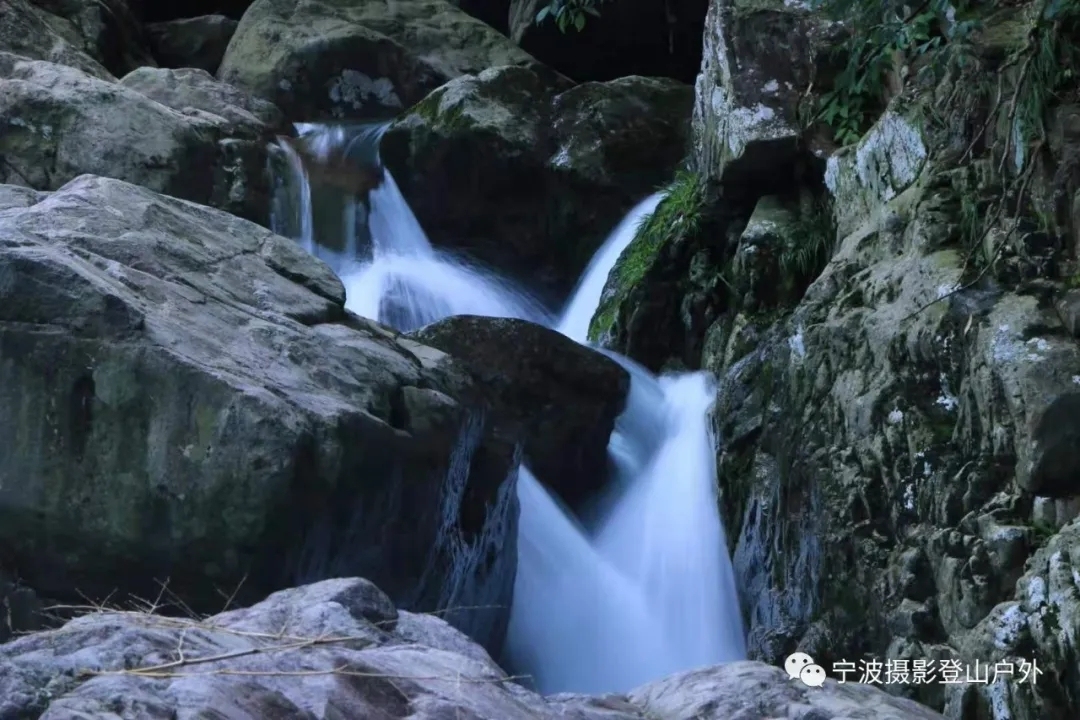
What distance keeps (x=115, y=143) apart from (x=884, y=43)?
17.6 ft

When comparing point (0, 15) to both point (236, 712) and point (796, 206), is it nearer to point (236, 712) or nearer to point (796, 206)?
point (796, 206)

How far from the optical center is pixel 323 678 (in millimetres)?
2615

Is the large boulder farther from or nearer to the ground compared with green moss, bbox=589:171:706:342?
nearer to the ground

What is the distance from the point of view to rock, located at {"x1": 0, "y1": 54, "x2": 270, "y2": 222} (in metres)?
8.80

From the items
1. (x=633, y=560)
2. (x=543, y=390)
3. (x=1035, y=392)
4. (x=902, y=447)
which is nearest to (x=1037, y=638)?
(x=1035, y=392)

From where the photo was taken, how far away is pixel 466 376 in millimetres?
6285

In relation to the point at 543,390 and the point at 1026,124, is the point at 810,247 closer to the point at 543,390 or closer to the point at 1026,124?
the point at 543,390

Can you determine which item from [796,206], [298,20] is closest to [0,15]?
[298,20]

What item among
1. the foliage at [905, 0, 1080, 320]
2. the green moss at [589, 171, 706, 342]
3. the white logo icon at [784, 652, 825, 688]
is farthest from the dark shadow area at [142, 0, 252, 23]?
the white logo icon at [784, 652, 825, 688]

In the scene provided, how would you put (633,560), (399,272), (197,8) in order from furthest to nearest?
(197,8) < (399,272) < (633,560)

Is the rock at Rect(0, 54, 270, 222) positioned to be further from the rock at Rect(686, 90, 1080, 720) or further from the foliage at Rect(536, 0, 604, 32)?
the rock at Rect(686, 90, 1080, 720)

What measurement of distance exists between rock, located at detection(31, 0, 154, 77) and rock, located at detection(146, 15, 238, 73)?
21.2 inches

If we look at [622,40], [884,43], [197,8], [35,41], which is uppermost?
[622,40]

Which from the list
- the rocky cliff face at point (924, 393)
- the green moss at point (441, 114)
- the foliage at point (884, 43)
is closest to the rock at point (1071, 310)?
the rocky cliff face at point (924, 393)
